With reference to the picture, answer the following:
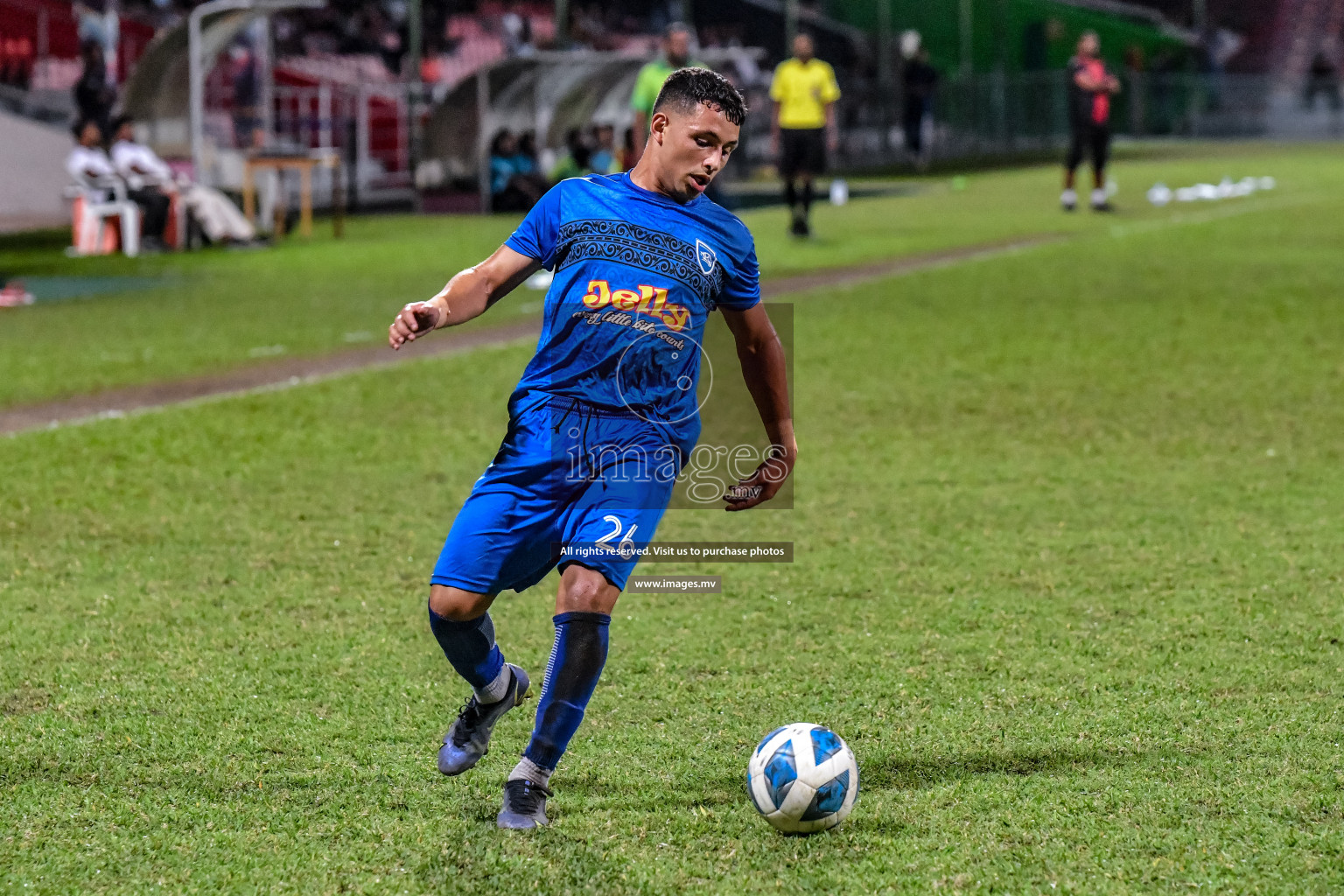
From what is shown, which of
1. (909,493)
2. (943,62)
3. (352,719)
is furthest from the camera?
(943,62)

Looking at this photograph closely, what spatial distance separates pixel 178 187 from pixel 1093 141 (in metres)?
11.6

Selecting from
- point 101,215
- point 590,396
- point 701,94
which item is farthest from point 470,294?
point 101,215

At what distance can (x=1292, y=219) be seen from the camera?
23078 mm

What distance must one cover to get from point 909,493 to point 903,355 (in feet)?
13.7

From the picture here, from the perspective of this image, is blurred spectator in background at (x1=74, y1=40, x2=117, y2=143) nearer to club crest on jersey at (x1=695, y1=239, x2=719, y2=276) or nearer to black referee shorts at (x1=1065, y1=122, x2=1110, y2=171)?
black referee shorts at (x1=1065, y1=122, x2=1110, y2=171)

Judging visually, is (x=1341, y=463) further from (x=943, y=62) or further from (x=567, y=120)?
(x=943, y=62)

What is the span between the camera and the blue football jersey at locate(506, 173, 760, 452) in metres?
4.14

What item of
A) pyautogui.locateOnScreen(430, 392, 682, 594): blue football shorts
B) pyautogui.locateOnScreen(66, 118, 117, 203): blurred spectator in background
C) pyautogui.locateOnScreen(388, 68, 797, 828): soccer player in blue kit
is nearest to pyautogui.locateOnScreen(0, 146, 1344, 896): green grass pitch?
pyautogui.locateOnScreen(388, 68, 797, 828): soccer player in blue kit

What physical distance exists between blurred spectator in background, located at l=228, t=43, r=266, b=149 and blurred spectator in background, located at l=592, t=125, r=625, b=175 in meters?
4.78

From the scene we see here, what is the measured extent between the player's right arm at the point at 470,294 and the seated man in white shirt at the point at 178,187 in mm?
16447

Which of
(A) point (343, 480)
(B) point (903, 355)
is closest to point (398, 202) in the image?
(B) point (903, 355)

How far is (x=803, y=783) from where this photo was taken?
3885mm

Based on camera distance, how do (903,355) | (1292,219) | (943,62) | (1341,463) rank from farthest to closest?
(943,62)
(1292,219)
(903,355)
(1341,463)

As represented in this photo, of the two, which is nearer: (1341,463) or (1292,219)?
(1341,463)
